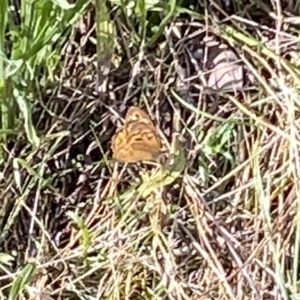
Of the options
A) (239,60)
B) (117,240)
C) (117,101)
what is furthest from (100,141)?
(239,60)

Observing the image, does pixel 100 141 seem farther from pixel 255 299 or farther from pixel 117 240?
pixel 255 299

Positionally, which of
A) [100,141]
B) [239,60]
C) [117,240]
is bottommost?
[117,240]

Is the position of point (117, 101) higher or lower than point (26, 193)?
higher
